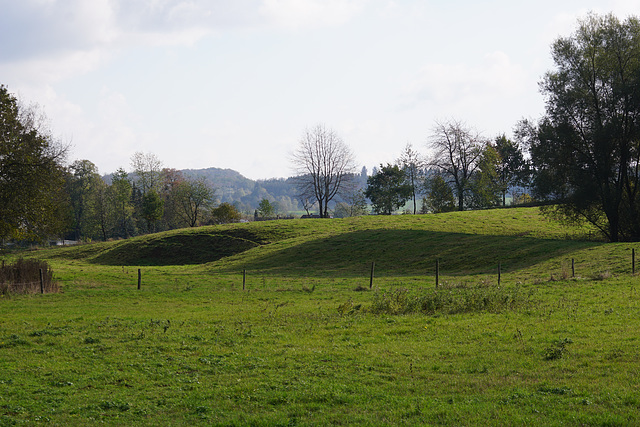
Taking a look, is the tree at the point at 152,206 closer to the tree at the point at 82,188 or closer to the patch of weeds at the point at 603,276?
the tree at the point at 82,188

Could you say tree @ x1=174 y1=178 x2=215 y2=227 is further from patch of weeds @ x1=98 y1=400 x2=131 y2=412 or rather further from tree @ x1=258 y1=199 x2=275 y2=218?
patch of weeds @ x1=98 y1=400 x2=131 y2=412

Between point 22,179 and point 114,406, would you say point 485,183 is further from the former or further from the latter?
point 114,406

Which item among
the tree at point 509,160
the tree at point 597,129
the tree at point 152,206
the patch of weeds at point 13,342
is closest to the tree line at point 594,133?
the tree at point 597,129

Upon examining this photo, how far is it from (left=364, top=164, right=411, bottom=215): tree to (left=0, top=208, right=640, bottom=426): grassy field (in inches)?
2695

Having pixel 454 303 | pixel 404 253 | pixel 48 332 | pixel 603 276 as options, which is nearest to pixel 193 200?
pixel 404 253

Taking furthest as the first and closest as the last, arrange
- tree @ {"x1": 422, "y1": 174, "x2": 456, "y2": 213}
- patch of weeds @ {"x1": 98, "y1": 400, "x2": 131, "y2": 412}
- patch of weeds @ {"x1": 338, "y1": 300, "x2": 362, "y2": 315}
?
tree @ {"x1": 422, "y1": 174, "x2": 456, "y2": 213} → patch of weeds @ {"x1": 338, "y1": 300, "x2": 362, "y2": 315} → patch of weeds @ {"x1": 98, "y1": 400, "x2": 131, "y2": 412}

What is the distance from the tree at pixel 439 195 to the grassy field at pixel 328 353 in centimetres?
5572

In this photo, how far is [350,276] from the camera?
40312 millimetres

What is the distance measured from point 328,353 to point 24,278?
24.6 metres

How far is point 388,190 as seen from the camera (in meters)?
105

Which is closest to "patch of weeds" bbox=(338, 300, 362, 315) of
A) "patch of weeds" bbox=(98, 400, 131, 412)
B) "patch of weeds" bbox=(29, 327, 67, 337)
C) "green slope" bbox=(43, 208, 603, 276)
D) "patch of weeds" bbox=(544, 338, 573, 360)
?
"patch of weeds" bbox=(544, 338, 573, 360)

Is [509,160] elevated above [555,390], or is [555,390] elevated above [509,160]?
[509,160]

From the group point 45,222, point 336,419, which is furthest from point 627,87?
point 45,222

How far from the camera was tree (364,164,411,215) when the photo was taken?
104062 millimetres
